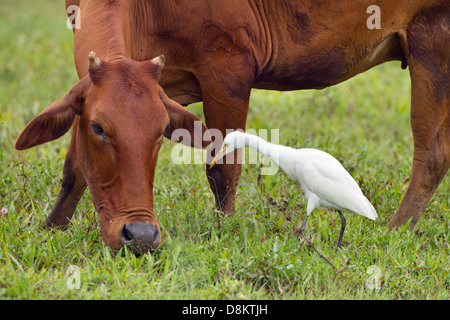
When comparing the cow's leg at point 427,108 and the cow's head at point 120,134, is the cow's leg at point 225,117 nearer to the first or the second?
the cow's head at point 120,134

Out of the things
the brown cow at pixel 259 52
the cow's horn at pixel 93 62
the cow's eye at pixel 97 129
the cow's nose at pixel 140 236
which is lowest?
the cow's nose at pixel 140 236

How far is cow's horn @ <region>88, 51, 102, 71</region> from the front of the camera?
12.3 feet

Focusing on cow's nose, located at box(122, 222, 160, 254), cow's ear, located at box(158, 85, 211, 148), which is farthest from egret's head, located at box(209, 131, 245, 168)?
cow's nose, located at box(122, 222, 160, 254)

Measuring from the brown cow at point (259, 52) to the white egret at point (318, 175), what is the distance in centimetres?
46

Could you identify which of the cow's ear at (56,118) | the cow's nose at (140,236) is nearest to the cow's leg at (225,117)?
the cow's ear at (56,118)

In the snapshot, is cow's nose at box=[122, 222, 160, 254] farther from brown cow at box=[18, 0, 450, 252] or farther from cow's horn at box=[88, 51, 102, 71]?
cow's horn at box=[88, 51, 102, 71]

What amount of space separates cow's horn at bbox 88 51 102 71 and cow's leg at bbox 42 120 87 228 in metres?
1.12

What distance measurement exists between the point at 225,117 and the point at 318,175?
84 cm

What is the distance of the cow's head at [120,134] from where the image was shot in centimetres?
373

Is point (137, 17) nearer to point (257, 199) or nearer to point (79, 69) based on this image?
point (79, 69)

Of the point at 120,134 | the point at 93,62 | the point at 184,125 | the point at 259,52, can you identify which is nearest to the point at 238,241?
the point at 184,125

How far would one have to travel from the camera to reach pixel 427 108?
5148mm

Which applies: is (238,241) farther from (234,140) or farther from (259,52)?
(259,52)

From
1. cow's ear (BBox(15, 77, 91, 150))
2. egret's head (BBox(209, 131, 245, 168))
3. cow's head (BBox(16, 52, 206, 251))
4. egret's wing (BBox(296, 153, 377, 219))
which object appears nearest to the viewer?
cow's head (BBox(16, 52, 206, 251))
